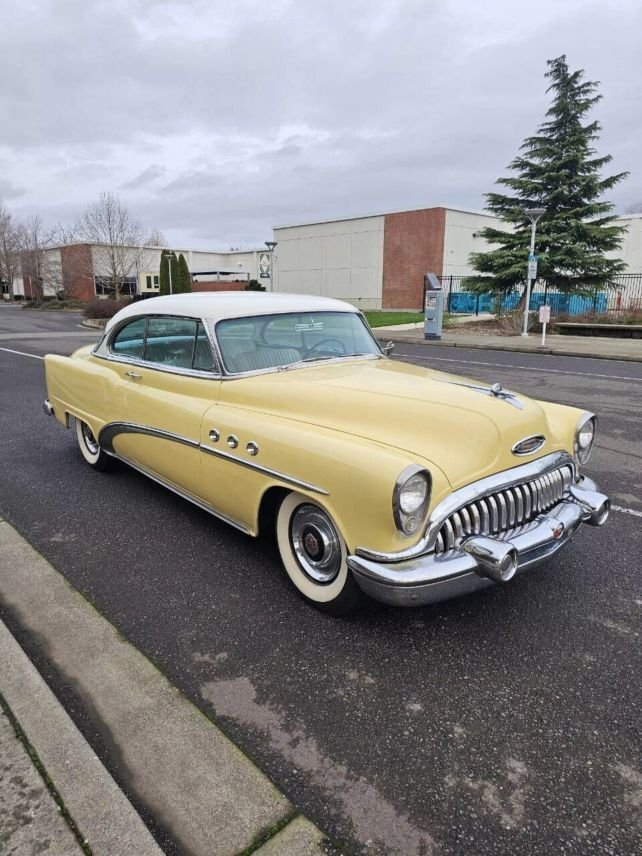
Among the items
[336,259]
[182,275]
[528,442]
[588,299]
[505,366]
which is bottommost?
[505,366]

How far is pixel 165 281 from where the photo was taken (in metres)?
33.6

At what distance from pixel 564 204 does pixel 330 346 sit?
2186 cm

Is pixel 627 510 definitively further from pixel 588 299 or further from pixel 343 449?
pixel 588 299

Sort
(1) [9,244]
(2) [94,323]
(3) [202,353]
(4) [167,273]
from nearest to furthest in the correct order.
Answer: (3) [202,353] < (2) [94,323] < (4) [167,273] < (1) [9,244]

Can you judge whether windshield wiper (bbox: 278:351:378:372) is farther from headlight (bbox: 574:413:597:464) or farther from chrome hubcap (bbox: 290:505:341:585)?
headlight (bbox: 574:413:597:464)

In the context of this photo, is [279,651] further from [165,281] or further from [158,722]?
[165,281]

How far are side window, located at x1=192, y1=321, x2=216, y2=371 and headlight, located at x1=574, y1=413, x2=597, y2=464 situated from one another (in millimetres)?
2283

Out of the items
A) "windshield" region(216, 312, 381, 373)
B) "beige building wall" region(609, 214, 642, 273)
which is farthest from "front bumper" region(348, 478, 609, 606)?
"beige building wall" region(609, 214, 642, 273)

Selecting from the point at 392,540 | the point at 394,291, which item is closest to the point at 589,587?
the point at 392,540

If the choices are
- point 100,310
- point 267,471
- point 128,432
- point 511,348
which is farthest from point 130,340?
point 100,310

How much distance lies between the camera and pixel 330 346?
4.07 metres

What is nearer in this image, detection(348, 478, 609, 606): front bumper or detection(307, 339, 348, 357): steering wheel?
detection(348, 478, 609, 606): front bumper

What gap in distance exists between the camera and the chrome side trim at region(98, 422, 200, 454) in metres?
3.58

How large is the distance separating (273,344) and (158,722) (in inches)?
92.9
